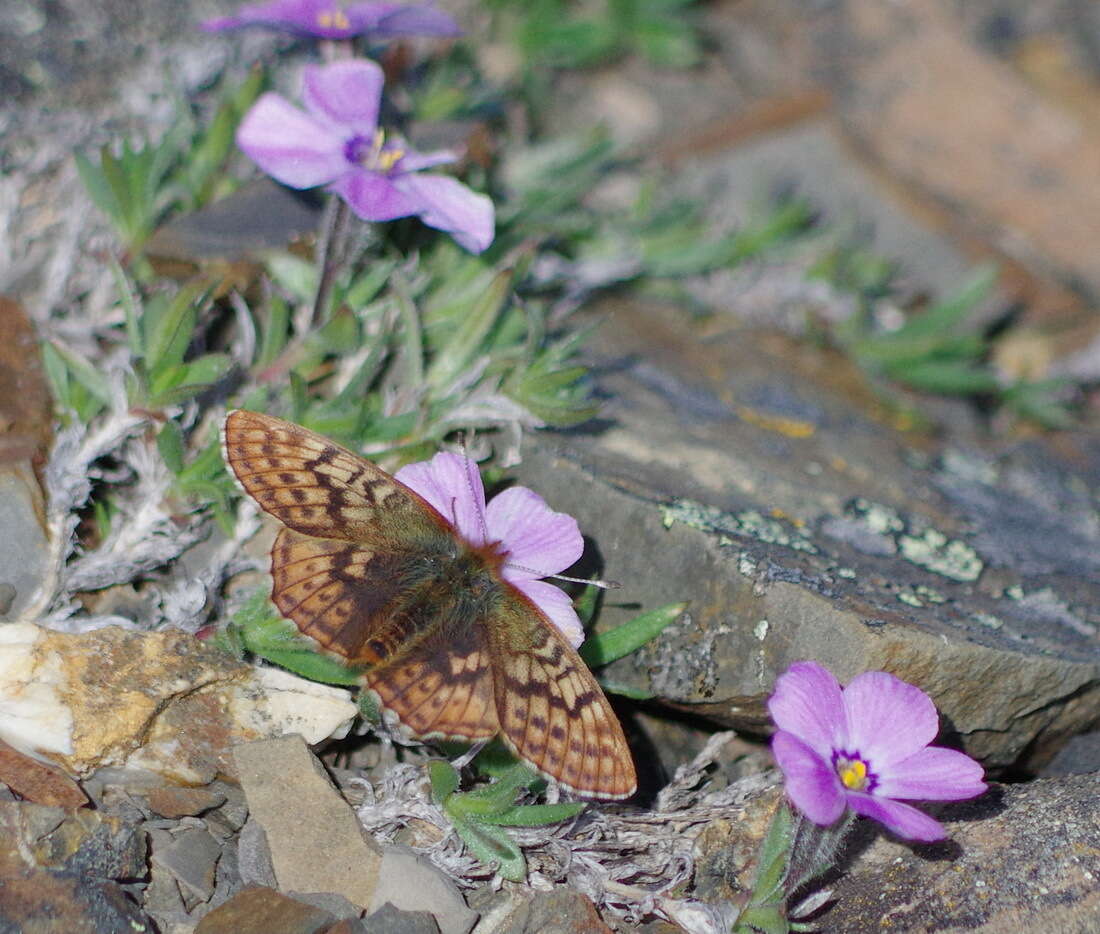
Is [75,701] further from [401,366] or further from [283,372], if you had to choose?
[401,366]

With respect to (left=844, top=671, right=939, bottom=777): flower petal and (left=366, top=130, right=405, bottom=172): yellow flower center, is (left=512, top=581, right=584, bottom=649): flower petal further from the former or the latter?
(left=366, top=130, right=405, bottom=172): yellow flower center

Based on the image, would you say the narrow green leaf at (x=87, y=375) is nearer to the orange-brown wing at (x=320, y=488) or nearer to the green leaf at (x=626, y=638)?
the orange-brown wing at (x=320, y=488)

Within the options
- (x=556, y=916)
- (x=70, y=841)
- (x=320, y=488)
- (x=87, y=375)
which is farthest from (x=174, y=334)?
(x=556, y=916)

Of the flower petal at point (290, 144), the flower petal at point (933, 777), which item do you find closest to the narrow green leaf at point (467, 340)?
the flower petal at point (290, 144)

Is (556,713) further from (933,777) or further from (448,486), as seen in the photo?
(933,777)

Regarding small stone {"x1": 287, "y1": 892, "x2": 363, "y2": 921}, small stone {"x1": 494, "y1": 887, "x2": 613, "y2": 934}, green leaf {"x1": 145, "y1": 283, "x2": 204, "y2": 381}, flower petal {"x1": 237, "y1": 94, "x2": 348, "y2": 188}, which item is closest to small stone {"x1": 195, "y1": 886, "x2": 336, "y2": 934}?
small stone {"x1": 287, "y1": 892, "x2": 363, "y2": 921}
